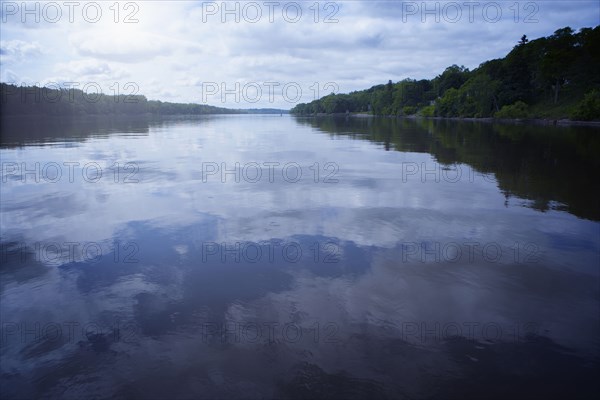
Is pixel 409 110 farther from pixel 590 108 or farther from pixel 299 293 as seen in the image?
pixel 299 293

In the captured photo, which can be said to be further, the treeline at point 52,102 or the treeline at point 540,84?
the treeline at point 52,102

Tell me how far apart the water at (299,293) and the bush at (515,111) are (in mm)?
89085

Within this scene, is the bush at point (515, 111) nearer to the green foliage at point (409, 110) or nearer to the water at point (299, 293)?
the green foliage at point (409, 110)

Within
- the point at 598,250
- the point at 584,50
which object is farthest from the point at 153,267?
the point at 584,50

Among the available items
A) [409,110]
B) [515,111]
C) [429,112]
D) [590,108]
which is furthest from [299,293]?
[409,110]

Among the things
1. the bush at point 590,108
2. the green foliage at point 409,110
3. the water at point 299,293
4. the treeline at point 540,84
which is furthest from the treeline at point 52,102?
the bush at point 590,108

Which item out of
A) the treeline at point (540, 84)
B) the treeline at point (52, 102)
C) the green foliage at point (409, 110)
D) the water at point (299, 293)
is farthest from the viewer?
the green foliage at point (409, 110)

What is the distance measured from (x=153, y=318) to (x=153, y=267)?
2544 millimetres

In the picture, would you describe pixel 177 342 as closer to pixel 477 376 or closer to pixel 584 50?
pixel 477 376

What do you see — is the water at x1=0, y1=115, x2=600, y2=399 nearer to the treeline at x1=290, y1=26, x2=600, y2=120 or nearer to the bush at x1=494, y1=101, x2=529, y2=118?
the treeline at x1=290, y1=26, x2=600, y2=120

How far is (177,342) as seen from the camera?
7.19 m

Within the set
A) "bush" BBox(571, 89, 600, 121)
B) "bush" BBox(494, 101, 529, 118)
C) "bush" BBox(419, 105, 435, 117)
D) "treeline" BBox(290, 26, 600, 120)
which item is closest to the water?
"bush" BBox(571, 89, 600, 121)

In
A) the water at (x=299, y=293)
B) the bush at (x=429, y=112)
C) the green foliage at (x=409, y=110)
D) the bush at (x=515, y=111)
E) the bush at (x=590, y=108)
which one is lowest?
the water at (x=299, y=293)

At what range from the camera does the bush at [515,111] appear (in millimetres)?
95500
